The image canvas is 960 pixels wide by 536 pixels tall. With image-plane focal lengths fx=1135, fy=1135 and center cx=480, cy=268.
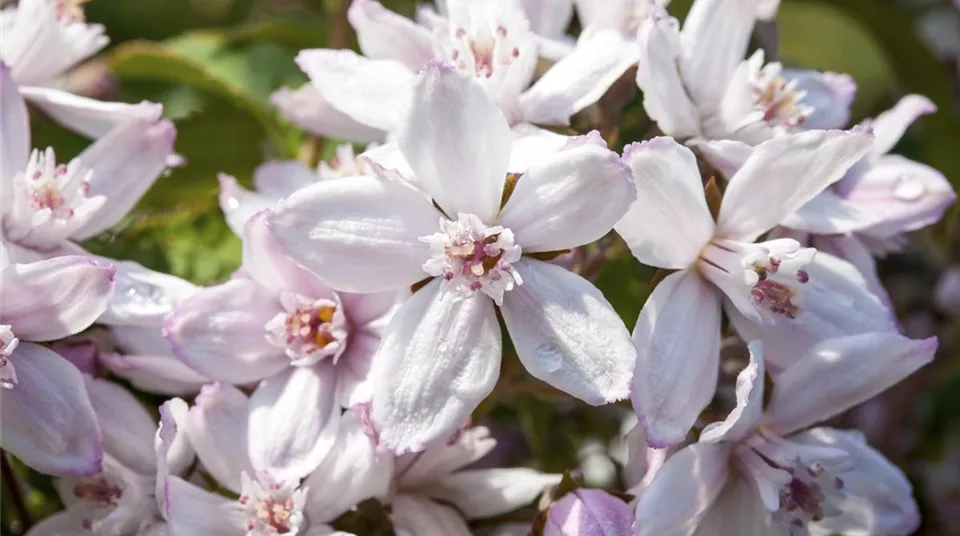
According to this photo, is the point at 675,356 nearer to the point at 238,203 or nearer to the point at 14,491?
the point at 238,203

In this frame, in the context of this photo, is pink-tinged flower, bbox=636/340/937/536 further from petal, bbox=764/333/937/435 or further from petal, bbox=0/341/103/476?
petal, bbox=0/341/103/476

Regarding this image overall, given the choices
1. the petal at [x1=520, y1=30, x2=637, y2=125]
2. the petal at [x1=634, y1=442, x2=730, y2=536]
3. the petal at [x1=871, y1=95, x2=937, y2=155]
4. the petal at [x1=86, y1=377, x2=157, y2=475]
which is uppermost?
the petal at [x1=520, y1=30, x2=637, y2=125]

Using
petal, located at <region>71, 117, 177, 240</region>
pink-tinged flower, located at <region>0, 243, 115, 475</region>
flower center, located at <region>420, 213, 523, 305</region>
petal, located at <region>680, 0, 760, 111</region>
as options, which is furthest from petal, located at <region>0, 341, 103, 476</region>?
petal, located at <region>680, 0, 760, 111</region>

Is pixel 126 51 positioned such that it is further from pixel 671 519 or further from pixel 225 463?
pixel 671 519

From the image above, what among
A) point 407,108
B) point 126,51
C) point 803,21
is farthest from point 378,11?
point 803,21

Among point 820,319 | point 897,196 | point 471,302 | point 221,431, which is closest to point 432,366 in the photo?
point 471,302

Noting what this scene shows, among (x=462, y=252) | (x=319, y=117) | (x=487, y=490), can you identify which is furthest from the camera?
(x=319, y=117)

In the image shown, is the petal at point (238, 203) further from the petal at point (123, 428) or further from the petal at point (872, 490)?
the petal at point (872, 490)
